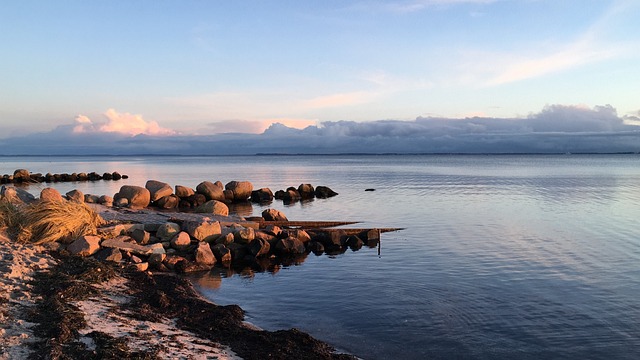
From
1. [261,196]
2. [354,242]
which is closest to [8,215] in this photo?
[354,242]

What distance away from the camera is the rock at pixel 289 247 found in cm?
1931

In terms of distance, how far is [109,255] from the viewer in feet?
48.2

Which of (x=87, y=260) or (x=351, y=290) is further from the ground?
(x=87, y=260)

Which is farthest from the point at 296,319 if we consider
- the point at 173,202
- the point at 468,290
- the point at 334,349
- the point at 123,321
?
the point at 173,202

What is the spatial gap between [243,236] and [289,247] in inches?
69.8

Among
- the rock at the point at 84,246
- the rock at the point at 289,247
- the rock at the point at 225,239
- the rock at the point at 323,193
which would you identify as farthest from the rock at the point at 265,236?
the rock at the point at 323,193

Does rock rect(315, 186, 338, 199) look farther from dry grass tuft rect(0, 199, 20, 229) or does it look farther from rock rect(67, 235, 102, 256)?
rock rect(67, 235, 102, 256)

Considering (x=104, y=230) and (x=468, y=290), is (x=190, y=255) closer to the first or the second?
(x=104, y=230)

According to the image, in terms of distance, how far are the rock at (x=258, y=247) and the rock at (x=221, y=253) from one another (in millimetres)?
1000

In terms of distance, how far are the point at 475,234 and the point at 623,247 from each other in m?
5.82

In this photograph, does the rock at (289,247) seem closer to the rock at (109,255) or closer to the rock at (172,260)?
the rock at (172,260)

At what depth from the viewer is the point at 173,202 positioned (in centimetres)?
3381

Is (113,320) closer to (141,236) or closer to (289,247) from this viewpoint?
(141,236)

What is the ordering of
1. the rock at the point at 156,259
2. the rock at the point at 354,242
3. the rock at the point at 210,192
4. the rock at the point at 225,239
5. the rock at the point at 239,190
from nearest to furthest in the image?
the rock at the point at 156,259, the rock at the point at 225,239, the rock at the point at 354,242, the rock at the point at 210,192, the rock at the point at 239,190
